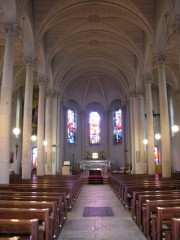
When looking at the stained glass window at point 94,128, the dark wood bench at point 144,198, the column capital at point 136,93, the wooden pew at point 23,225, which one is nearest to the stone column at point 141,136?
the column capital at point 136,93

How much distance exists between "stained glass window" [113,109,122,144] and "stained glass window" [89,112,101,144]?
2.27m

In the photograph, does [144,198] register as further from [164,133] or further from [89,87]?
[89,87]

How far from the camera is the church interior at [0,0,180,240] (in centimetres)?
1436

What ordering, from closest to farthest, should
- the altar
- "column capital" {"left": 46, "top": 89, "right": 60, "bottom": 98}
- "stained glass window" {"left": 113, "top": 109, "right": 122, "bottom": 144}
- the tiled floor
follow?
the tiled floor, "column capital" {"left": 46, "top": 89, "right": 60, "bottom": 98}, the altar, "stained glass window" {"left": 113, "top": 109, "right": 122, "bottom": 144}

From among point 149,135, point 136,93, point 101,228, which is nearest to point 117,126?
point 136,93

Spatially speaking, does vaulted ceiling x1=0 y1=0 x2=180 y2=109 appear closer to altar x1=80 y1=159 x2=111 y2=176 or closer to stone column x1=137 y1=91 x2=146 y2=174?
stone column x1=137 y1=91 x2=146 y2=174

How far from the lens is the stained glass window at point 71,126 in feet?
111

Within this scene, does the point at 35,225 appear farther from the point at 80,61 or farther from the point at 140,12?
the point at 80,61

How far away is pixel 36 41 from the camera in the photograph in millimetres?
16281

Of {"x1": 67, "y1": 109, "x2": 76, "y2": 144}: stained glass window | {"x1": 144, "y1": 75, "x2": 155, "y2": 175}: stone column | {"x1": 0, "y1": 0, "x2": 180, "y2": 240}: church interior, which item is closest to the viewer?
{"x1": 0, "y1": 0, "x2": 180, "y2": 240}: church interior

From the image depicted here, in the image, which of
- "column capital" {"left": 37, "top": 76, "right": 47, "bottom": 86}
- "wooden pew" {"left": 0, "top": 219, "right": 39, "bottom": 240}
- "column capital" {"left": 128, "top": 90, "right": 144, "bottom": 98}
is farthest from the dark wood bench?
"column capital" {"left": 128, "top": 90, "right": 144, "bottom": 98}

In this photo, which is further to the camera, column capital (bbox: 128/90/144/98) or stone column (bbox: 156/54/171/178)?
column capital (bbox: 128/90/144/98)

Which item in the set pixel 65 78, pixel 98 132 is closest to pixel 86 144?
pixel 98 132

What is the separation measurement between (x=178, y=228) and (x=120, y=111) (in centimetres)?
3057
